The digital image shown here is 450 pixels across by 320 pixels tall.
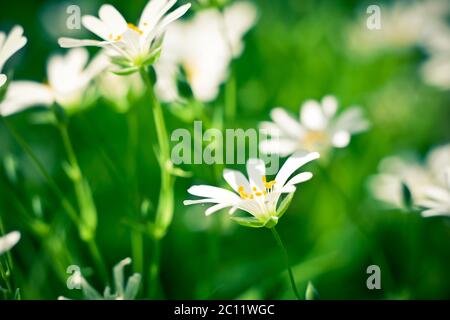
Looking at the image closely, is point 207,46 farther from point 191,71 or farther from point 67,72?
point 67,72

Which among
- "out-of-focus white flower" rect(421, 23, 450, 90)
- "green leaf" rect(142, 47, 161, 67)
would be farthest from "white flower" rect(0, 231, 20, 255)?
"out-of-focus white flower" rect(421, 23, 450, 90)

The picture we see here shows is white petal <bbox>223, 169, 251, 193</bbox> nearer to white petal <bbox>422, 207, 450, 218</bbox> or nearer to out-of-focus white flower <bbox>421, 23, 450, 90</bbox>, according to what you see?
white petal <bbox>422, 207, 450, 218</bbox>

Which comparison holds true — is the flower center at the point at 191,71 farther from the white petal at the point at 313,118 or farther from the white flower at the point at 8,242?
the white flower at the point at 8,242

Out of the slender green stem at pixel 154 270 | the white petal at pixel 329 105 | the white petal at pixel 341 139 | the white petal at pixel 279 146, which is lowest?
the slender green stem at pixel 154 270

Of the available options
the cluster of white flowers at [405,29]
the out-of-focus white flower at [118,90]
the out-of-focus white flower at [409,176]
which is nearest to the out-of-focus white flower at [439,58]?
the cluster of white flowers at [405,29]

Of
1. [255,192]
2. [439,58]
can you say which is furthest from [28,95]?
[439,58]
